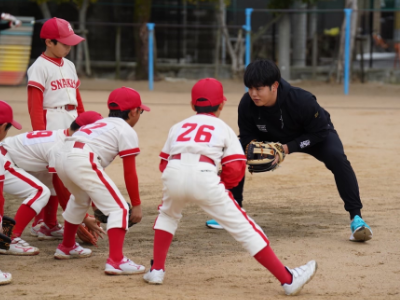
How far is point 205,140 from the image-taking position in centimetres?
363

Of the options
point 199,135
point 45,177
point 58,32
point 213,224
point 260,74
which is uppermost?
point 58,32

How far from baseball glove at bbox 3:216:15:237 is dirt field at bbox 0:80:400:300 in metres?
0.18

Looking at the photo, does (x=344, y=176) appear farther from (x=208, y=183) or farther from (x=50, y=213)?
(x=50, y=213)

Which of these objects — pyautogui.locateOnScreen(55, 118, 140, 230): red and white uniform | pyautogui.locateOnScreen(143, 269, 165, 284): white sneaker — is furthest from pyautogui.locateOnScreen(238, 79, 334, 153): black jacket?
pyautogui.locateOnScreen(143, 269, 165, 284): white sneaker

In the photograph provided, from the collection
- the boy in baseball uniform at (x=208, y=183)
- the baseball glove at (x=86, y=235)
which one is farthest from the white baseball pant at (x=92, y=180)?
the baseball glove at (x=86, y=235)

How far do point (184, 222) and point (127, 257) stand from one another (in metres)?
1.07

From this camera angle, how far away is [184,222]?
17.5 ft

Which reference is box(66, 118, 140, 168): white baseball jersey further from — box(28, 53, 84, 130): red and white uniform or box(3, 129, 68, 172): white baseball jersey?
box(28, 53, 84, 130): red and white uniform

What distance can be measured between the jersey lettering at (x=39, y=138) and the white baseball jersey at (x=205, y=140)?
43.8 inches

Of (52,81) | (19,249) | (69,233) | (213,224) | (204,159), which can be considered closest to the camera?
(204,159)

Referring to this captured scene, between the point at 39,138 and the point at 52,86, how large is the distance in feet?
2.18

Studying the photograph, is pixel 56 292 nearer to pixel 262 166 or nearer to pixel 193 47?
pixel 262 166

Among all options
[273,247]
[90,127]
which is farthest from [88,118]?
[273,247]

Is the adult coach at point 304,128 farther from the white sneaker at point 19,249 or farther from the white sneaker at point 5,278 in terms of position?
the white sneaker at point 5,278
